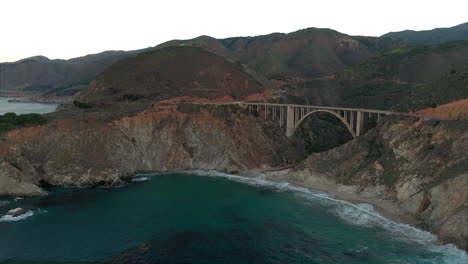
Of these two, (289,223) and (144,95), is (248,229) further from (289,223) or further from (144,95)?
(144,95)

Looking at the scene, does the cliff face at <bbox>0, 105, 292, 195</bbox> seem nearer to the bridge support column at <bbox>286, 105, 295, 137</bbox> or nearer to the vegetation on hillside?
the vegetation on hillside

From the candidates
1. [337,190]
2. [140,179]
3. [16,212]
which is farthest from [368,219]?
[16,212]

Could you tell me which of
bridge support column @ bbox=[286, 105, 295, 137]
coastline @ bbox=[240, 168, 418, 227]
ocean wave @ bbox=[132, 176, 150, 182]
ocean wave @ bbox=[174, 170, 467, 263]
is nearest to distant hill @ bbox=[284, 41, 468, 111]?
bridge support column @ bbox=[286, 105, 295, 137]

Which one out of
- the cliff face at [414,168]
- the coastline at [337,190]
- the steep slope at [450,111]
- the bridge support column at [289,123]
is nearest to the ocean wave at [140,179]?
the coastline at [337,190]

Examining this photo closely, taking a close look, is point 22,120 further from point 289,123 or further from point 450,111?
point 450,111

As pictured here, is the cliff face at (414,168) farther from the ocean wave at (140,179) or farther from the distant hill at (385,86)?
the distant hill at (385,86)

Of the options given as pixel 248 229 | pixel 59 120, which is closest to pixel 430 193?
pixel 248 229
